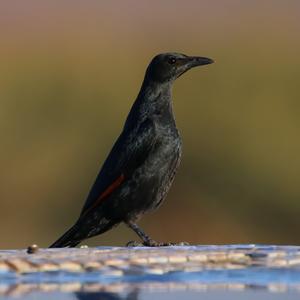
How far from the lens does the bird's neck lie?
801 centimetres

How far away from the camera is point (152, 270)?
4.87m

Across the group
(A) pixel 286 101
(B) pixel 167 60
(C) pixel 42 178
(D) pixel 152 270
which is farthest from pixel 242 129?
(D) pixel 152 270

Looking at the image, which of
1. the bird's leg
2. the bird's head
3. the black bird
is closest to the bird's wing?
the black bird

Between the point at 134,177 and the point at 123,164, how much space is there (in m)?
0.10

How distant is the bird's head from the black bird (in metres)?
0.38

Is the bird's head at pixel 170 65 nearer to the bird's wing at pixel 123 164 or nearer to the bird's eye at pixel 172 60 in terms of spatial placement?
the bird's eye at pixel 172 60

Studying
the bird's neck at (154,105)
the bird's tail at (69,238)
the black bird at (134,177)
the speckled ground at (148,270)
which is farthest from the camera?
the bird's neck at (154,105)

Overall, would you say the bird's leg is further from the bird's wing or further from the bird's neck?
the bird's neck

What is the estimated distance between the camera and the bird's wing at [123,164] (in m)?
7.80

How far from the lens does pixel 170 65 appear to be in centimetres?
848

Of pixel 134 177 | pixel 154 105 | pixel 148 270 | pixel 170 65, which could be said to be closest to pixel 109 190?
pixel 134 177

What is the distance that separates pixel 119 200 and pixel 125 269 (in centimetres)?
294

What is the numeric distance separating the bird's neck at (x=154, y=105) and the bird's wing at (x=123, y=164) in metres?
0.11

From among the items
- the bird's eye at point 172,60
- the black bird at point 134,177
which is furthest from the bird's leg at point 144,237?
the bird's eye at point 172,60
